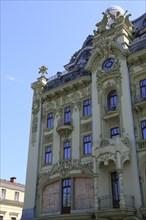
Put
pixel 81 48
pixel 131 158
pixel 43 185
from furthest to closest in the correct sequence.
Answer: pixel 81 48
pixel 43 185
pixel 131 158

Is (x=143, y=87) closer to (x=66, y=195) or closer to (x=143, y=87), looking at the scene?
(x=143, y=87)

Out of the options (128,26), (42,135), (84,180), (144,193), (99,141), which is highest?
(128,26)

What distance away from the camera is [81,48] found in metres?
32.7

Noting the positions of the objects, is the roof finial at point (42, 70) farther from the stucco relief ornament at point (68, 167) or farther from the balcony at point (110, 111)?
the stucco relief ornament at point (68, 167)

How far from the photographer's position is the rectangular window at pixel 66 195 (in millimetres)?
22047

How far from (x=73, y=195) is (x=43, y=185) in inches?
136

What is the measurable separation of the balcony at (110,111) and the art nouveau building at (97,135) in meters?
0.08

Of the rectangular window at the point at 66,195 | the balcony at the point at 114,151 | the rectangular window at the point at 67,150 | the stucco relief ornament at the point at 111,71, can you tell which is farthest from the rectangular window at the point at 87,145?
the stucco relief ornament at the point at 111,71

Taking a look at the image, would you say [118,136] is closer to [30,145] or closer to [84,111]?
[84,111]

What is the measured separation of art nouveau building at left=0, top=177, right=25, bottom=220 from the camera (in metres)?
39.2

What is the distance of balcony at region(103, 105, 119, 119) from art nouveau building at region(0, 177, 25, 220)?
79.9 ft

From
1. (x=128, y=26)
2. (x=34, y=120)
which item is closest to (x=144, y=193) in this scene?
(x=34, y=120)

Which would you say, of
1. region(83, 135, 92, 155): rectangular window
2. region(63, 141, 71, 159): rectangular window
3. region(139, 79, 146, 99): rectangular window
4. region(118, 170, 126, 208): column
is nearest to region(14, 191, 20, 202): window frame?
region(63, 141, 71, 159): rectangular window

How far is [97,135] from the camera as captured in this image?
73.6 ft
